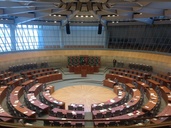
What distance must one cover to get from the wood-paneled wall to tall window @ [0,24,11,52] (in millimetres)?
1260

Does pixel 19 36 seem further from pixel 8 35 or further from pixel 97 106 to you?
pixel 97 106

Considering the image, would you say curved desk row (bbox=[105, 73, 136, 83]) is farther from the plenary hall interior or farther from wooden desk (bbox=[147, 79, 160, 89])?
wooden desk (bbox=[147, 79, 160, 89])

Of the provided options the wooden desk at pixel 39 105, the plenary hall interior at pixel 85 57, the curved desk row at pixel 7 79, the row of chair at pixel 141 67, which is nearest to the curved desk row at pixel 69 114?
the plenary hall interior at pixel 85 57

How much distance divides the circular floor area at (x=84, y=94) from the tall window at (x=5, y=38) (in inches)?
427

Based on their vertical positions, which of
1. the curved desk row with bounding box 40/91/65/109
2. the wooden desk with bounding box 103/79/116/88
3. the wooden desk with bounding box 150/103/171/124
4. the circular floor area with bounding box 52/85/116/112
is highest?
the wooden desk with bounding box 150/103/171/124

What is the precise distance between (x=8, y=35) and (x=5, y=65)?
489cm

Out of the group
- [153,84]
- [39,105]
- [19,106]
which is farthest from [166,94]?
[19,106]

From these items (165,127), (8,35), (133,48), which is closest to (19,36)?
(8,35)

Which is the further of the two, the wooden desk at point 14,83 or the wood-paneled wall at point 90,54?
the wood-paneled wall at point 90,54

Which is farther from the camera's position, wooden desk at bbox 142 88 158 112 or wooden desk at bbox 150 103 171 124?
wooden desk at bbox 142 88 158 112

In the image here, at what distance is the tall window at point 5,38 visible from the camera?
2426 cm

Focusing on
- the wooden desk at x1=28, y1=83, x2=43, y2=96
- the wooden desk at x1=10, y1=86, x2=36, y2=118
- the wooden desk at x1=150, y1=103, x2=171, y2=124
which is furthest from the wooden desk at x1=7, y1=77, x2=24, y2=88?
the wooden desk at x1=150, y1=103, x2=171, y2=124

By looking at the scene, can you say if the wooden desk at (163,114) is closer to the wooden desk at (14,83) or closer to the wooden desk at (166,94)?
the wooden desk at (166,94)

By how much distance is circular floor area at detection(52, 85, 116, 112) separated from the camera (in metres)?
16.8
